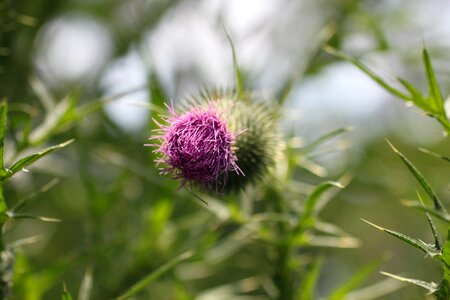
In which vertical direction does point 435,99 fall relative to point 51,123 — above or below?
below

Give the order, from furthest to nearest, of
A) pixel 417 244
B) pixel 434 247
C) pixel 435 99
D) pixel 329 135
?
pixel 329 135
pixel 435 99
pixel 434 247
pixel 417 244

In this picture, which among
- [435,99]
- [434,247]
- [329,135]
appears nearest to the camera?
[434,247]

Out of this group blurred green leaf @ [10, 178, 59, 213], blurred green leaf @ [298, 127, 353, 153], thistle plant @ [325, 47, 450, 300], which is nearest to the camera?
thistle plant @ [325, 47, 450, 300]

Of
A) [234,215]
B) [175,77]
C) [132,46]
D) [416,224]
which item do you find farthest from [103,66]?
[416,224]

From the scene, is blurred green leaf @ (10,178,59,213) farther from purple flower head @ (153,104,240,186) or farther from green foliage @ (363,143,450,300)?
green foliage @ (363,143,450,300)

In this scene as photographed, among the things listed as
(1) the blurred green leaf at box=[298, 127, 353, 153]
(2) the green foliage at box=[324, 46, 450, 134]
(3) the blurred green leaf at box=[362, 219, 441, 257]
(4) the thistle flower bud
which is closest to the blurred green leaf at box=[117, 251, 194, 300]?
(4) the thistle flower bud

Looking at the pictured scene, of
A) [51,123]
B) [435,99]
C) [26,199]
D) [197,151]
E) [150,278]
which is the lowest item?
[150,278]

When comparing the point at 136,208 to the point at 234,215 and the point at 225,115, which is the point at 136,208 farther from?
the point at 225,115

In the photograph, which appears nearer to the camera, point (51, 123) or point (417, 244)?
point (417, 244)

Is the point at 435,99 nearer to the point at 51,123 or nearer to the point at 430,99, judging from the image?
the point at 430,99

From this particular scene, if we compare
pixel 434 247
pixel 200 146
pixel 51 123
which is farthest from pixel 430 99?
pixel 51 123
